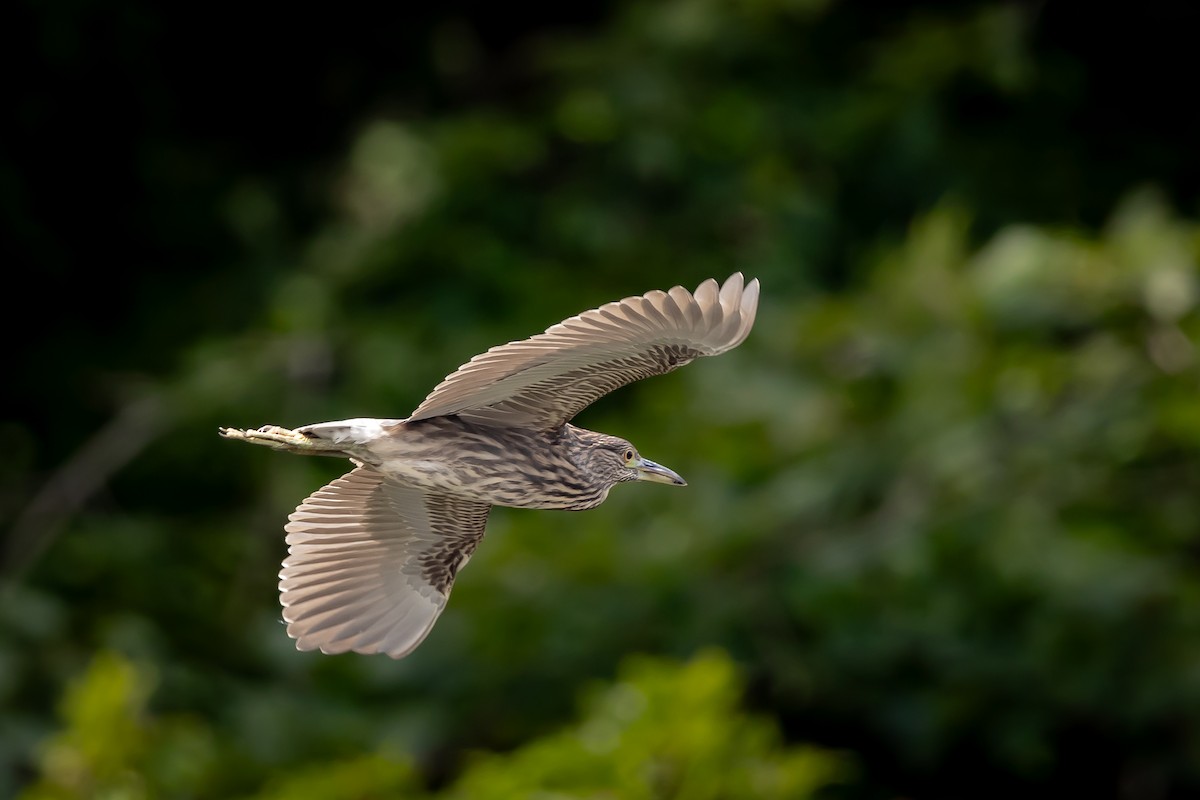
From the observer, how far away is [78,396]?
1306 cm

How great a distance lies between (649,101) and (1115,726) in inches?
162

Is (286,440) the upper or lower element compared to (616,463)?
lower

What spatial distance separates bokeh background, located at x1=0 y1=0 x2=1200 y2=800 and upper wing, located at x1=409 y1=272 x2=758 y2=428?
2370 mm

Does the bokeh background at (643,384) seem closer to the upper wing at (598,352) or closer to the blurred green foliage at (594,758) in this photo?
the blurred green foliage at (594,758)

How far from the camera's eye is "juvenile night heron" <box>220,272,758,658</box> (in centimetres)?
509

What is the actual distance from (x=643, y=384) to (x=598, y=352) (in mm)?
6668

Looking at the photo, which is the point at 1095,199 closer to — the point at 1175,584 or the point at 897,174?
the point at 897,174

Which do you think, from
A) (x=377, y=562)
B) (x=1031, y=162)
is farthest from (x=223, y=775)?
(x=1031, y=162)

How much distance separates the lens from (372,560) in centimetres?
608

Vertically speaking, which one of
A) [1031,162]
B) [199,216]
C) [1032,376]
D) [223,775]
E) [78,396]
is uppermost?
[1031,162]

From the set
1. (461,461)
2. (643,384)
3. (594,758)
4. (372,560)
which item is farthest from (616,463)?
(643,384)

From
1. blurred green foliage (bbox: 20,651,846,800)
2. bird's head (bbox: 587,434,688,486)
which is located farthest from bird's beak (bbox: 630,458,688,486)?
blurred green foliage (bbox: 20,651,846,800)

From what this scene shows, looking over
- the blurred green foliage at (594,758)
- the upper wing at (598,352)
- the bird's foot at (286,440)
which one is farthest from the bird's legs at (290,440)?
the blurred green foliage at (594,758)

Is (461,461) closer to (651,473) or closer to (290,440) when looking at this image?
(290,440)
